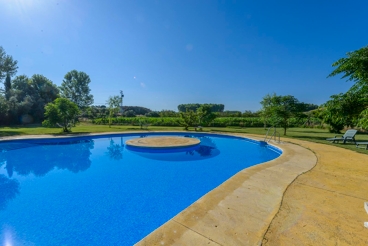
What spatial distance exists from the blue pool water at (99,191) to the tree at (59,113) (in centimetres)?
471

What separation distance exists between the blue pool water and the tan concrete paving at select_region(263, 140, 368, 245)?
1.92m

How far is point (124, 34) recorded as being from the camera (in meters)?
10.5

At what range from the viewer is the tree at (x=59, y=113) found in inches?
497

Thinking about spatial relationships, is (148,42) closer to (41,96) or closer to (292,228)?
(292,228)

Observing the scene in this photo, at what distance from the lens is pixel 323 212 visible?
8.04 feet

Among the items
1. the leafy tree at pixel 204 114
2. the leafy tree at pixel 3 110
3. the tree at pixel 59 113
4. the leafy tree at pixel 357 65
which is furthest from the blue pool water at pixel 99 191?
the leafy tree at pixel 3 110

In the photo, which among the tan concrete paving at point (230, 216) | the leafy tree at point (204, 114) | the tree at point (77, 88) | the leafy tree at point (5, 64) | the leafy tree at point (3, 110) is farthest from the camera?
the tree at point (77, 88)

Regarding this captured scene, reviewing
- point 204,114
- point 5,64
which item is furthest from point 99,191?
point 5,64

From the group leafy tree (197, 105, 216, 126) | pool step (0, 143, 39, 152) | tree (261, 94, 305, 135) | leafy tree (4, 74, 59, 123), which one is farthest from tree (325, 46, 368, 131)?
leafy tree (4, 74, 59, 123)

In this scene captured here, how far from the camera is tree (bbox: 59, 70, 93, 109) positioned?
33438 mm

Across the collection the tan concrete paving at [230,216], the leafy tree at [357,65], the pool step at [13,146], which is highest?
the leafy tree at [357,65]

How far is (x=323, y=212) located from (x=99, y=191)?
4734mm

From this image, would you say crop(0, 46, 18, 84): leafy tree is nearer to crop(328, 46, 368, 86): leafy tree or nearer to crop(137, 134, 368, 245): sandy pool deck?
crop(137, 134, 368, 245): sandy pool deck

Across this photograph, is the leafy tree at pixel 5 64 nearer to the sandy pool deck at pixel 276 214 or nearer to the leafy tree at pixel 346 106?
the sandy pool deck at pixel 276 214
